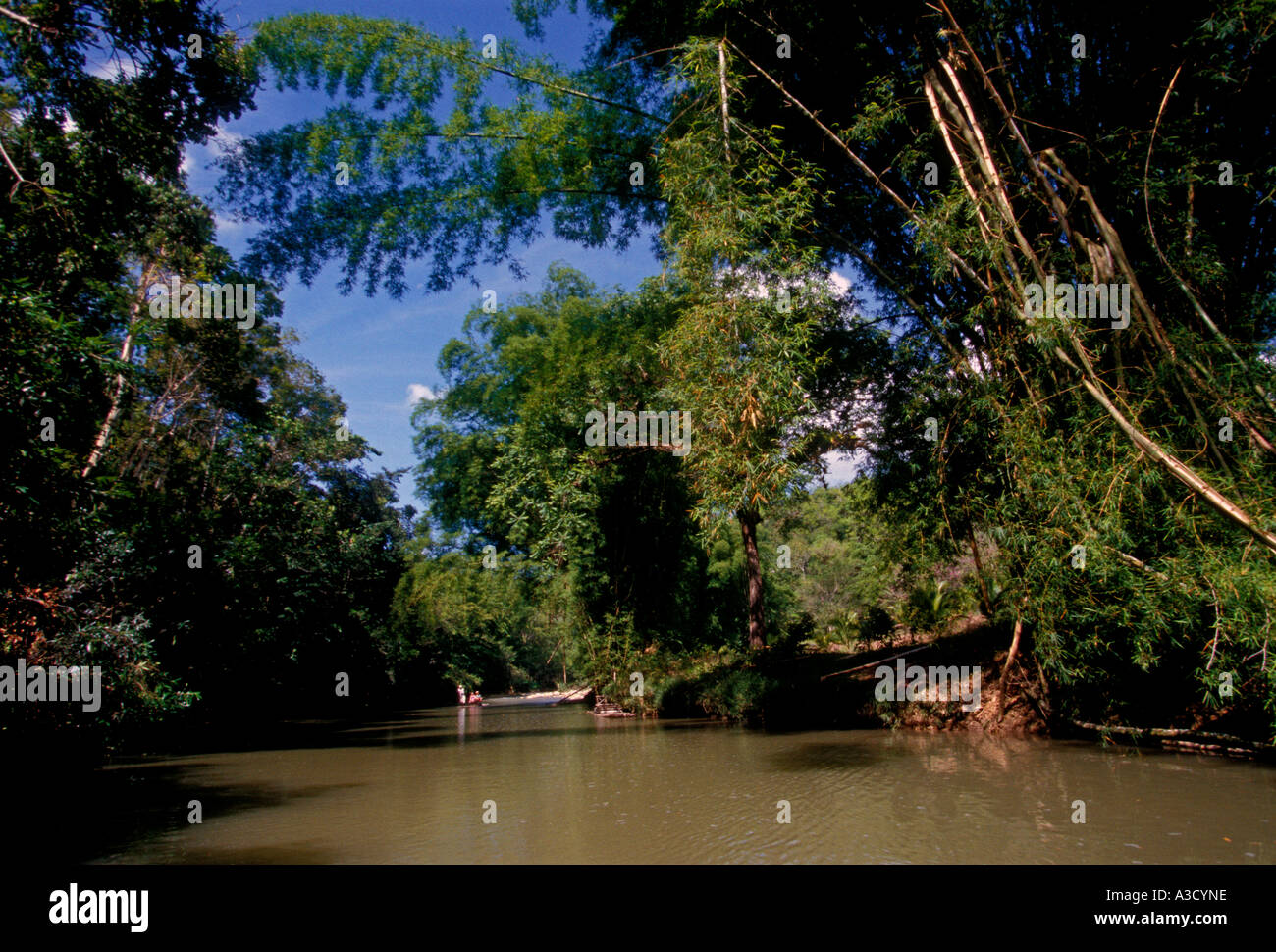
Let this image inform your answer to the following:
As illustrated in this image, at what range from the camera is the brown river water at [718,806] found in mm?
5168

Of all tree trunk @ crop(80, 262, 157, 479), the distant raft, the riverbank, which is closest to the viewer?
the riverbank

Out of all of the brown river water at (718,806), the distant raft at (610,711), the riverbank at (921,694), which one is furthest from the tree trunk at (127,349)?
the distant raft at (610,711)

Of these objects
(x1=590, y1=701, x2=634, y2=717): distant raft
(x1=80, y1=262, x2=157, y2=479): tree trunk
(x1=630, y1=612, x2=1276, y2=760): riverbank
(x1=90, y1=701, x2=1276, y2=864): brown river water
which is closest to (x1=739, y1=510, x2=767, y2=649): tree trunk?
(x1=630, y1=612, x2=1276, y2=760): riverbank

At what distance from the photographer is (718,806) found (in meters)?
6.88

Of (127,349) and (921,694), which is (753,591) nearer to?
(921,694)

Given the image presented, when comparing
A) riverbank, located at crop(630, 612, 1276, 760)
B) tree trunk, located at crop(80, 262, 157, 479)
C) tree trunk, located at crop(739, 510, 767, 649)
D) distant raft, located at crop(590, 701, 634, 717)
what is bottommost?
distant raft, located at crop(590, 701, 634, 717)

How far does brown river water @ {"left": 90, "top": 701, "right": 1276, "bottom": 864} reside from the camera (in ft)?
17.0

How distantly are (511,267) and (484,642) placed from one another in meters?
28.2

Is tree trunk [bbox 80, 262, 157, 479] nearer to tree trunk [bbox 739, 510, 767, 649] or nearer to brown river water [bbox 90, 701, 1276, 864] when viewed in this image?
brown river water [bbox 90, 701, 1276, 864]

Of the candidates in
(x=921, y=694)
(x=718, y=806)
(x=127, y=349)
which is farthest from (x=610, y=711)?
(x=127, y=349)

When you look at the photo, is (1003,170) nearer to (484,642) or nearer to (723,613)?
(723,613)

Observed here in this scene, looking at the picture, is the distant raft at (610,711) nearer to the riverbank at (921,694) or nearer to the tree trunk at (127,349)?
the riverbank at (921,694)

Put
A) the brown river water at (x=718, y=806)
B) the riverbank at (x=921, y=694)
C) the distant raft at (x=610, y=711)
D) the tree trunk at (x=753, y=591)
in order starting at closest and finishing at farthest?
the brown river water at (x=718, y=806) → the riverbank at (x=921, y=694) → the tree trunk at (x=753, y=591) → the distant raft at (x=610, y=711)
